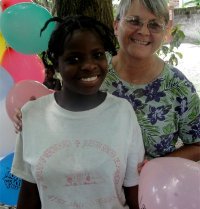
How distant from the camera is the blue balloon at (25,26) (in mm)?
1520

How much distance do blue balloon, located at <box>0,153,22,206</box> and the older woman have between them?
64cm

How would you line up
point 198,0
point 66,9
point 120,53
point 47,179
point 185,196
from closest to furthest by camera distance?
point 185,196 → point 47,179 → point 120,53 → point 66,9 → point 198,0

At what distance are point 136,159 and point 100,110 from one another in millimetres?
208

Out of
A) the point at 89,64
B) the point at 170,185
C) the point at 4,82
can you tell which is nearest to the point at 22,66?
the point at 4,82

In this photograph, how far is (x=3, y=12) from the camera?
5.18 feet

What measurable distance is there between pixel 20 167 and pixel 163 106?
67 cm

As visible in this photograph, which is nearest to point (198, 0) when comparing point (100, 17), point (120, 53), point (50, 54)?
point (100, 17)

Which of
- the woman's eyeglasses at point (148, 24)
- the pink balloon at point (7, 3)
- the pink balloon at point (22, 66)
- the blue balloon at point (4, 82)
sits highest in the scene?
the pink balloon at point (7, 3)

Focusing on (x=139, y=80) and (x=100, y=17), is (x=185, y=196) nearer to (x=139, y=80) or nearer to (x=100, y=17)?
(x=139, y=80)

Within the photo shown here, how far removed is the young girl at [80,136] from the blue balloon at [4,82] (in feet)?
2.19

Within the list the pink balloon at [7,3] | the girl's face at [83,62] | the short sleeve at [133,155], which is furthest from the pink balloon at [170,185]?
the pink balloon at [7,3]

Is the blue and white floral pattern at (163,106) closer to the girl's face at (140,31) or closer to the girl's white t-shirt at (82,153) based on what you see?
the girl's face at (140,31)

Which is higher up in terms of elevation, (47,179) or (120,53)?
(120,53)

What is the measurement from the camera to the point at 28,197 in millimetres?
1217
